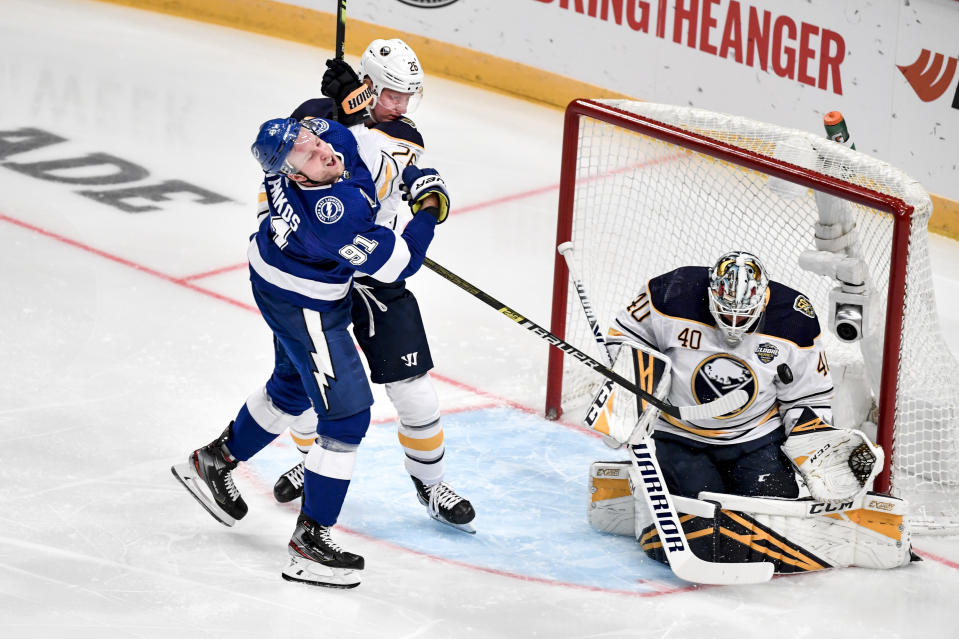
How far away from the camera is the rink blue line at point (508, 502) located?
4.00m

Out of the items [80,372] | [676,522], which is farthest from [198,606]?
[80,372]

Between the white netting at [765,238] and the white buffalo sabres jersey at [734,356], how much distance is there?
27 centimetres

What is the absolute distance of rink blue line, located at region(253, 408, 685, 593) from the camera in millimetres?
4004

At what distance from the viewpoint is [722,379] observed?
13.2ft

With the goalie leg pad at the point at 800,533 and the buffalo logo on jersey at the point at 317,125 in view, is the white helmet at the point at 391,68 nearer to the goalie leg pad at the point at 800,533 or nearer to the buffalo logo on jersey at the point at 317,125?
the buffalo logo on jersey at the point at 317,125

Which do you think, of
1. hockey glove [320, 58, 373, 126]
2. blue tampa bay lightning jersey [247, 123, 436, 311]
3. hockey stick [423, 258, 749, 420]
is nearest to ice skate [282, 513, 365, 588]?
blue tampa bay lightning jersey [247, 123, 436, 311]

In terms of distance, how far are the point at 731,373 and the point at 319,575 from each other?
47.0 inches

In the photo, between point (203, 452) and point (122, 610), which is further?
point (203, 452)

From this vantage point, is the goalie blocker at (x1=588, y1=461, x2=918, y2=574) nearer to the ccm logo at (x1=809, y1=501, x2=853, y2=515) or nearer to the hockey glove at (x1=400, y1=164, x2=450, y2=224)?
the ccm logo at (x1=809, y1=501, x2=853, y2=515)

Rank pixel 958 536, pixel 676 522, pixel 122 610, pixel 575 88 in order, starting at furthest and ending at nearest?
pixel 575 88, pixel 958 536, pixel 676 522, pixel 122 610

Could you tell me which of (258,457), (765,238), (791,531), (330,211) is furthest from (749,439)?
(258,457)

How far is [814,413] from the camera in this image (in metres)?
4.03

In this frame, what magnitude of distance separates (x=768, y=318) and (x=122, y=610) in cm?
180

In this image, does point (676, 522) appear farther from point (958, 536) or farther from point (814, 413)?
point (958, 536)
